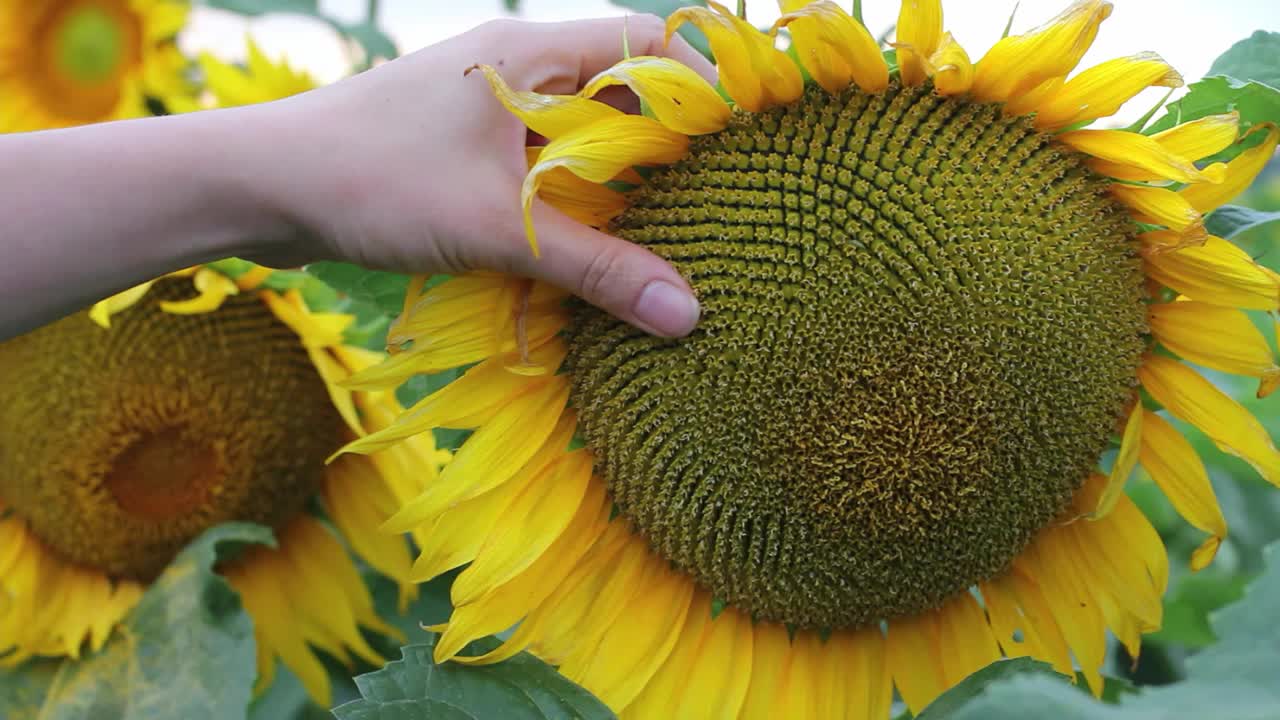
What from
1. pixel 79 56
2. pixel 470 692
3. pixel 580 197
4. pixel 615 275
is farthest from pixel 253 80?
pixel 470 692

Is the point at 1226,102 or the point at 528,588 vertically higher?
the point at 1226,102

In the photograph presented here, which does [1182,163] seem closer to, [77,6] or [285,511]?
[285,511]

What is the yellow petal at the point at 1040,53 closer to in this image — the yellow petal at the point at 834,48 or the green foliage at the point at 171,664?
the yellow petal at the point at 834,48

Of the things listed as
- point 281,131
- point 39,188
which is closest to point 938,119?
point 281,131

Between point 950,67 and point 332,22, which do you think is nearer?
point 950,67

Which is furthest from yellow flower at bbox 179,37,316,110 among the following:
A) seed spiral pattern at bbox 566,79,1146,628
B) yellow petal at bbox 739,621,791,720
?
yellow petal at bbox 739,621,791,720

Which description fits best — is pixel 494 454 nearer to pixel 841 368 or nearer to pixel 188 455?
pixel 841 368
